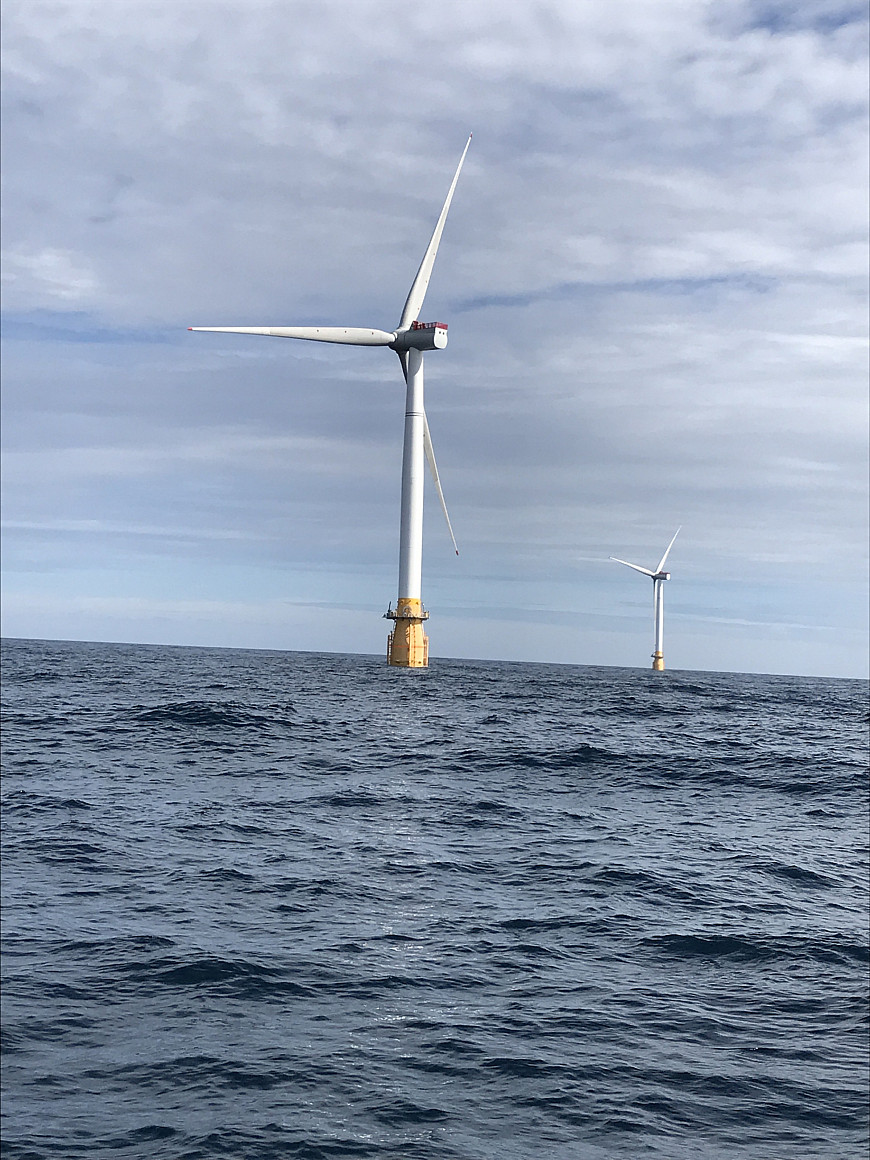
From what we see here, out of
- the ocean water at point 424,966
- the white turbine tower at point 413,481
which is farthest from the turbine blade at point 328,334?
the ocean water at point 424,966

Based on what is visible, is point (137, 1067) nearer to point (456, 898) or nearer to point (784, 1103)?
point (784, 1103)

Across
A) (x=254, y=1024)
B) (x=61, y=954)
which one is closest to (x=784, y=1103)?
(x=254, y=1024)

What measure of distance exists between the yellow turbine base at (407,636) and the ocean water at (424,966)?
82.6m

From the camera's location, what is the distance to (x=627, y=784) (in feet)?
140

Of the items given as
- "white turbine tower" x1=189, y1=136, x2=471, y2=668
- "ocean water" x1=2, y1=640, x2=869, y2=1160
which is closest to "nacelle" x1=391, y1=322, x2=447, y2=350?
"white turbine tower" x1=189, y1=136, x2=471, y2=668

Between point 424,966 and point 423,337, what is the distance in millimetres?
114124

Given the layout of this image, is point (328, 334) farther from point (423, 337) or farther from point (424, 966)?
point (424, 966)

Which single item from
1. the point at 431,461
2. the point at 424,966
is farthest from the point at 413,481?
the point at 424,966

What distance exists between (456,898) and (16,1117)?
12531mm

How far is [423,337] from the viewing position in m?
126

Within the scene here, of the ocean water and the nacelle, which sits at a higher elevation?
the nacelle

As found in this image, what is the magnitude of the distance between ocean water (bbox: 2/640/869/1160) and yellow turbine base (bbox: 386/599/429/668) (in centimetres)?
8256

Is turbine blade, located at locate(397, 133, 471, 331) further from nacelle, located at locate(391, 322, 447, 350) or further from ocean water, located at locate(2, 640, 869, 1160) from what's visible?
ocean water, located at locate(2, 640, 869, 1160)

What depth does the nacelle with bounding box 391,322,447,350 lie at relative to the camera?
126m
